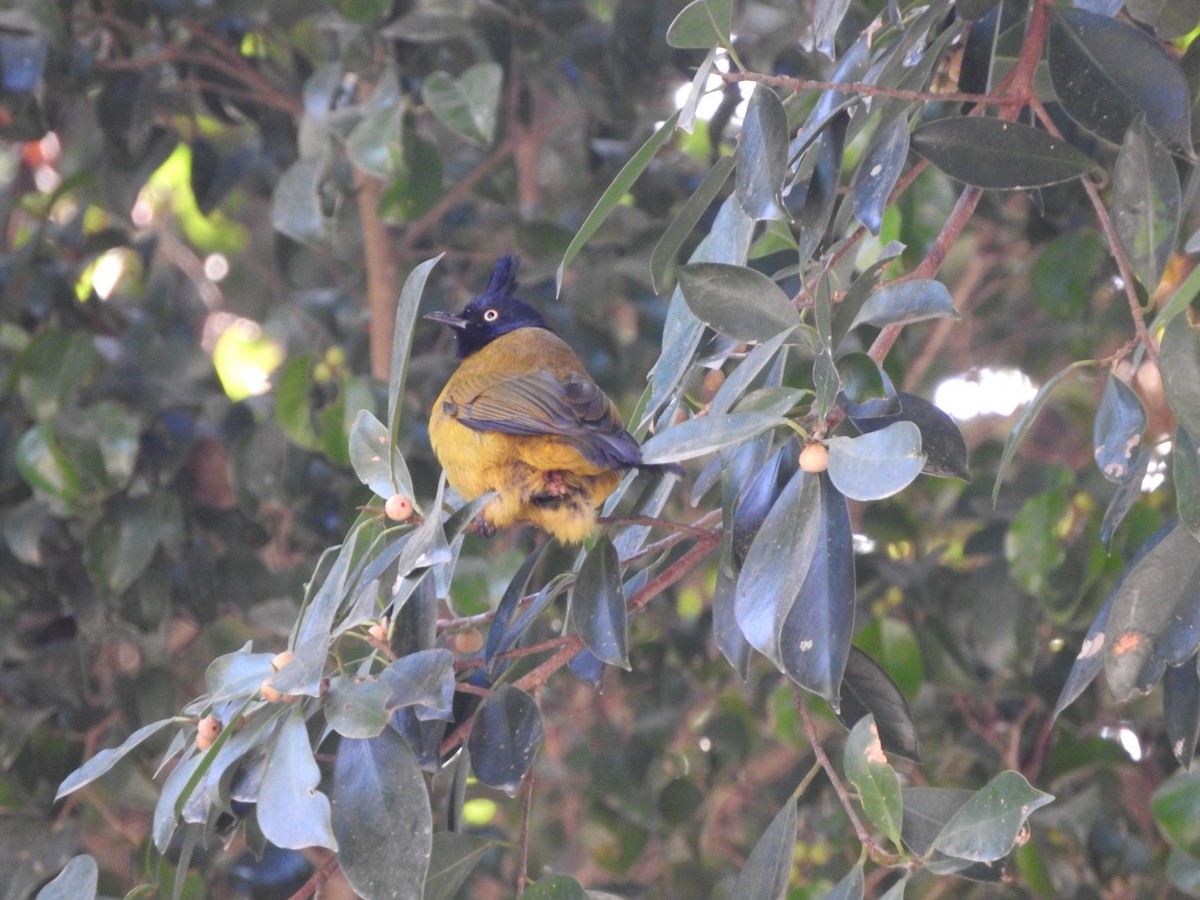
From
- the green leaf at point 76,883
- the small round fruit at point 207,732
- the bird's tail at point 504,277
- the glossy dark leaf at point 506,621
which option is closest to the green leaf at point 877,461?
the glossy dark leaf at point 506,621

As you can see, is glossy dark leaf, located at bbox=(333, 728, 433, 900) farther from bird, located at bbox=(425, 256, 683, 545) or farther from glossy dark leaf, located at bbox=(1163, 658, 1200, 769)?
glossy dark leaf, located at bbox=(1163, 658, 1200, 769)

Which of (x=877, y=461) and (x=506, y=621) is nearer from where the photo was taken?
(x=877, y=461)

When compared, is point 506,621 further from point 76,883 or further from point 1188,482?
point 1188,482

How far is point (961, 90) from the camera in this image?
65.5 inches

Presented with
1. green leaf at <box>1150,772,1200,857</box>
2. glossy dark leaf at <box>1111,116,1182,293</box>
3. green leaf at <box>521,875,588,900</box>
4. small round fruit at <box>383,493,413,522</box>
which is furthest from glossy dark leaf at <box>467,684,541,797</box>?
green leaf at <box>1150,772,1200,857</box>

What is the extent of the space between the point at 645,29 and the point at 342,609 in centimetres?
191

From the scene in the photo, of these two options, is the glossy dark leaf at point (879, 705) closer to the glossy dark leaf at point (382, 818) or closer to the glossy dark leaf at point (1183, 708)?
the glossy dark leaf at point (1183, 708)

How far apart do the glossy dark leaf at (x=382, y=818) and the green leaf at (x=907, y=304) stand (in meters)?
0.62

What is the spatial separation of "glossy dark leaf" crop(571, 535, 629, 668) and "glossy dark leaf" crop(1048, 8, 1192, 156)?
0.70 metres

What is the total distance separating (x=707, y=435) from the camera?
1257 millimetres

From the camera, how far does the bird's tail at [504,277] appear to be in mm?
2752

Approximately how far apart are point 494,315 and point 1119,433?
161 cm

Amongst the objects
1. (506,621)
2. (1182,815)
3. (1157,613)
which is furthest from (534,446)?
(1182,815)

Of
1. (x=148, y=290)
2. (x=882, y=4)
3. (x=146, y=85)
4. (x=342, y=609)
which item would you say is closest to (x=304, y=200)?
(x=146, y=85)
